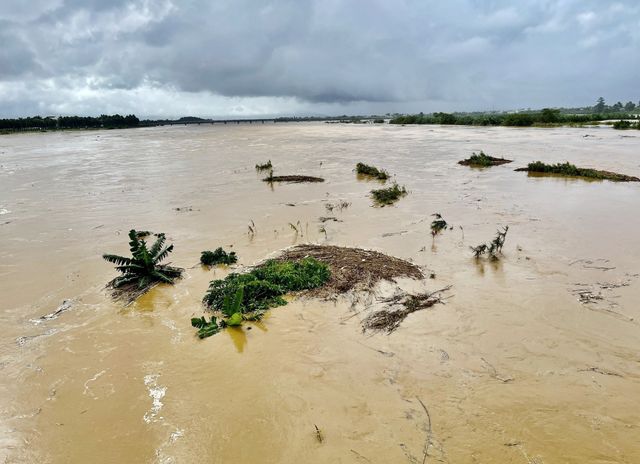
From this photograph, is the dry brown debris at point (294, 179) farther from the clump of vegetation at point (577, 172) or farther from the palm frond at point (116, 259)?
the palm frond at point (116, 259)

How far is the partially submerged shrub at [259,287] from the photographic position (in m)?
5.82

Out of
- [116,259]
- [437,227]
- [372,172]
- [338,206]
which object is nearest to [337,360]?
[116,259]

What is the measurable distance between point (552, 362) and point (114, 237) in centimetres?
926

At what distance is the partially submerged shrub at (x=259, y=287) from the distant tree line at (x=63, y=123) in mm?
102731

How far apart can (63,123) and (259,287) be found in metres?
109

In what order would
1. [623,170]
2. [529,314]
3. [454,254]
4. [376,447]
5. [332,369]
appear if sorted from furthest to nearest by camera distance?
[623,170] → [454,254] → [529,314] → [332,369] → [376,447]

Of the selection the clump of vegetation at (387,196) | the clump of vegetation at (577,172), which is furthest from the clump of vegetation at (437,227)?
the clump of vegetation at (577,172)

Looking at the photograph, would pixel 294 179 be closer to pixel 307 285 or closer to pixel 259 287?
pixel 307 285

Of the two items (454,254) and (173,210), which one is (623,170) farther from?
(173,210)

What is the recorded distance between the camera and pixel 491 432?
373cm

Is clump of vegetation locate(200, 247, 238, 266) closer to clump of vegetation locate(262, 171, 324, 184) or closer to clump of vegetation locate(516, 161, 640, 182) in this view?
clump of vegetation locate(262, 171, 324, 184)

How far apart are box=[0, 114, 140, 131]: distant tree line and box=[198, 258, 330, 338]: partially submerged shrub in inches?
4045

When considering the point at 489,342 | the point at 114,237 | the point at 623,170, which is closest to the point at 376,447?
the point at 489,342

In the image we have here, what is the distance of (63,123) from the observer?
313ft
